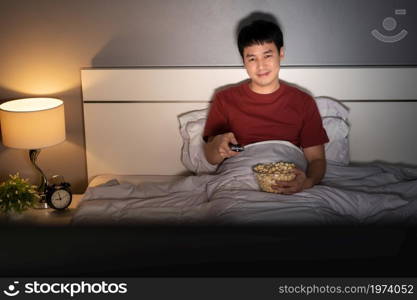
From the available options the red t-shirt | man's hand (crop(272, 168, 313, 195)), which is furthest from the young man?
man's hand (crop(272, 168, 313, 195))

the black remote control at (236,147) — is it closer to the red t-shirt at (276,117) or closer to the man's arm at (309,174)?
the red t-shirt at (276,117)

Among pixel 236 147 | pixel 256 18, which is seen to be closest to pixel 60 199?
pixel 236 147

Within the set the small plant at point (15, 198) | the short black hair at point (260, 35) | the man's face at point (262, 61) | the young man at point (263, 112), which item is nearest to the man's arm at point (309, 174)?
the young man at point (263, 112)

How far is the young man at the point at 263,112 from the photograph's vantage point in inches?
87.4

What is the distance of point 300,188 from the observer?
1.96 m

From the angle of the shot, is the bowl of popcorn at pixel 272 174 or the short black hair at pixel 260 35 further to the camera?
the short black hair at pixel 260 35

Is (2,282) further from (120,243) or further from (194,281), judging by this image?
(194,281)

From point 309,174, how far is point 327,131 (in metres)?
0.39

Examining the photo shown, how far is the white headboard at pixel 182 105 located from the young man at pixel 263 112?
27 centimetres

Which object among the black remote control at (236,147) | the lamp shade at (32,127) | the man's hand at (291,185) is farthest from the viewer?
the lamp shade at (32,127)

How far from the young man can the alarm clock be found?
2.07 ft

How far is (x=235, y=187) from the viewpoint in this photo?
2031 millimetres

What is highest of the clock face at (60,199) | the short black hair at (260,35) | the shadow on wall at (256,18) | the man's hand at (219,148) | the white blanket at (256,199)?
the shadow on wall at (256,18)

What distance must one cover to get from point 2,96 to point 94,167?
1.86 feet
